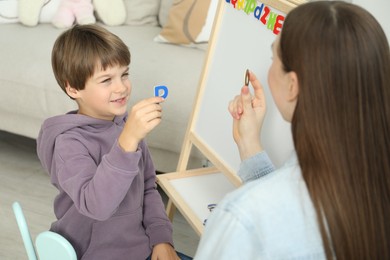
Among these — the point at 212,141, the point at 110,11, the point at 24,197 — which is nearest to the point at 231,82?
the point at 212,141

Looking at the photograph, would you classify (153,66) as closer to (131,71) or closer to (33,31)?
(131,71)

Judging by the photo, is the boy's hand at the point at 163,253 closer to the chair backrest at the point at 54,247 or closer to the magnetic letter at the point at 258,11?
the chair backrest at the point at 54,247

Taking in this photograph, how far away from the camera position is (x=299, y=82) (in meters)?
0.71

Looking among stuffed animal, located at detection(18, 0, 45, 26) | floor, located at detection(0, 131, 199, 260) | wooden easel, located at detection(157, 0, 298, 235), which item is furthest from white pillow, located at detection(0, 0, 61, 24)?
wooden easel, located at detection(157, 0, 298, 235)

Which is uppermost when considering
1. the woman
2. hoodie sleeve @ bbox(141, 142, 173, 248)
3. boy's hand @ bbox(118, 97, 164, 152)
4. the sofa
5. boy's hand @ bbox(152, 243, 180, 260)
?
the woman

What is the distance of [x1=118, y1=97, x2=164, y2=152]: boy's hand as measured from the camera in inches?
38.6

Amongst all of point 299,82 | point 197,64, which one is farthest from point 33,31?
point 299,82

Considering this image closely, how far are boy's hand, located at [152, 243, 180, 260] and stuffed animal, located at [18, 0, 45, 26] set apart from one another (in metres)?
1.63

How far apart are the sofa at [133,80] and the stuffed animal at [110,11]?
11 centimetres

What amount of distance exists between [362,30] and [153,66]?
4.82 ft

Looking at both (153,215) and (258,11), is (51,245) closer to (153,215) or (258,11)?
(153,215)

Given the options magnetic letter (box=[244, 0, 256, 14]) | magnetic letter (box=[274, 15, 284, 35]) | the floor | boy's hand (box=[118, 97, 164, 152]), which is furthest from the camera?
the floor

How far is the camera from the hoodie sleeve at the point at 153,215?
1213 mm

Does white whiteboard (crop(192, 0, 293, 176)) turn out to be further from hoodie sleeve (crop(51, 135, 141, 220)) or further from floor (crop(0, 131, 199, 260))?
floor (crop(0, 131, 199, 260))
